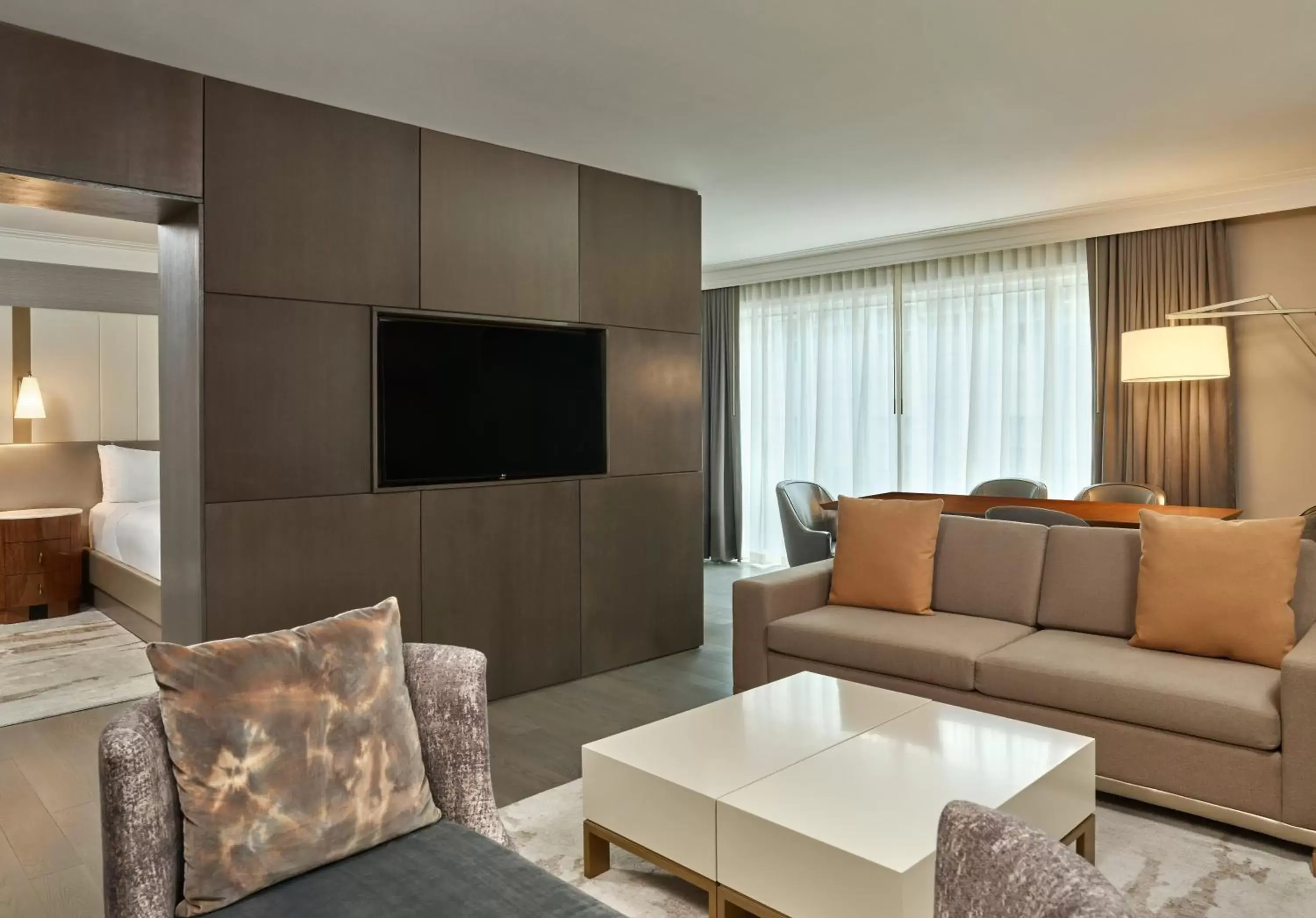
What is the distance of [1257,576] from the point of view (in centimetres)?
295

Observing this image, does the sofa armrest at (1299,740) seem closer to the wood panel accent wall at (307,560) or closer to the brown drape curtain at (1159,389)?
the wood panel accent wall at (307,560)

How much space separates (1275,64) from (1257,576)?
2.00 m

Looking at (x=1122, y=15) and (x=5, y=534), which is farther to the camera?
(x=5, y=534)

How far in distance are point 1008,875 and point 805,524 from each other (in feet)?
16.7

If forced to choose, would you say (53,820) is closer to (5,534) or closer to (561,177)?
(561,177)

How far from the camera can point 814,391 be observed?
7.60m

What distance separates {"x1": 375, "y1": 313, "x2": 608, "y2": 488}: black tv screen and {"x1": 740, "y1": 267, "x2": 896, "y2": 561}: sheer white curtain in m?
3.23

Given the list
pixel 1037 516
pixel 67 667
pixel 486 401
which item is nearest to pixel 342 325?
pixel 486 401

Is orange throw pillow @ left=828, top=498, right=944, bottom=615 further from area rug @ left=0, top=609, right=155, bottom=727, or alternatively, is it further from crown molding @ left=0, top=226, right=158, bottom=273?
crown molding @ left=0, top=226, right=158, bottom=273

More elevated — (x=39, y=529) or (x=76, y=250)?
(x=76, y=250)

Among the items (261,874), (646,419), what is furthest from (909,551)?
(261,874)

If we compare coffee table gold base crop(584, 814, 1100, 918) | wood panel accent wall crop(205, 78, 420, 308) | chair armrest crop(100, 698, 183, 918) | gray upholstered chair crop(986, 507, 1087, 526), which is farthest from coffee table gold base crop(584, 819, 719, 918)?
gray upholstered chair crop(986, 507, 1087, 526)

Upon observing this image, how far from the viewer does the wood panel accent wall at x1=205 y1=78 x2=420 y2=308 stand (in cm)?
335

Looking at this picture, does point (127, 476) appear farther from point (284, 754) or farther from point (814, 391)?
point (284, 754)
